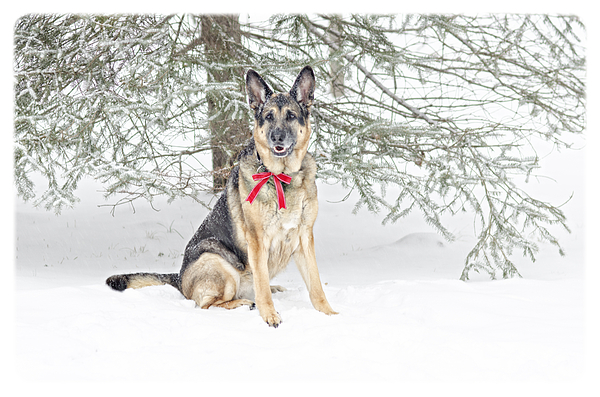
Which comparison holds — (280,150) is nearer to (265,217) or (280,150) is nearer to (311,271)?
(265,217)

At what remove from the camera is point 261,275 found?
3914 mm

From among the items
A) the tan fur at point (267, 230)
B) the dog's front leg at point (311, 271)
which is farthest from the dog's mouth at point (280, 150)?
the dog's front leg at point (311, 271)

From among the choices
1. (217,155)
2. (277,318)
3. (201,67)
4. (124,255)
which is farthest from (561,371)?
(124,255)

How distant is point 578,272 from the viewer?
6.66 m

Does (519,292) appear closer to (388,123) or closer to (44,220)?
(388,123)

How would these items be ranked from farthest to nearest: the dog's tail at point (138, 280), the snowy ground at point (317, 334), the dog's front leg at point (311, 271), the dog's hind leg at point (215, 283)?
the dog's tail at point (138, 280) → the dog's hind leg at point (215, 283) → the dog's front leg at point (311, 271) → the snowy ground at point (317, 334)

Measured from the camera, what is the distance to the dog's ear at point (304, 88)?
12.7 ft

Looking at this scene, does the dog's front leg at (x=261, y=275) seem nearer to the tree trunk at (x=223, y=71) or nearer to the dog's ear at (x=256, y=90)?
the dog's ear at (x=256, y=90)

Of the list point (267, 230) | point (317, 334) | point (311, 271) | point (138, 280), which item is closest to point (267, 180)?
point (267, 230)

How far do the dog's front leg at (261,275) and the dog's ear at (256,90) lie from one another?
111 centimetres

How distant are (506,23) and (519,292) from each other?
140 inches

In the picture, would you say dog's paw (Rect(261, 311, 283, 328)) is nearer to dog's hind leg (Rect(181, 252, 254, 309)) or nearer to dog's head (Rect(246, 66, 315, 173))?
dog's hind leg (Rect(181, 252, 254, 309))

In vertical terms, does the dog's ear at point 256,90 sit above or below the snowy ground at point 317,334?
above

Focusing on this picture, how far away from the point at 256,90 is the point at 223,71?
Answer: 2096 mm
